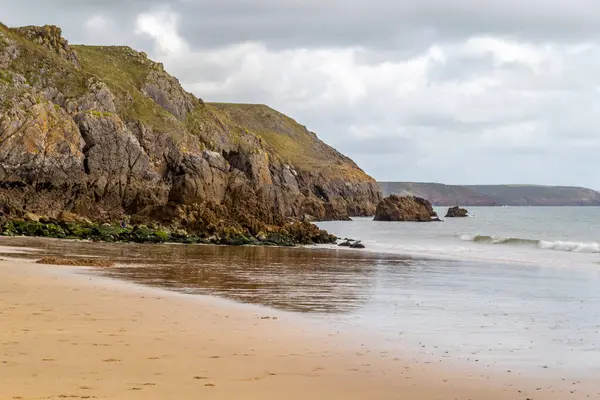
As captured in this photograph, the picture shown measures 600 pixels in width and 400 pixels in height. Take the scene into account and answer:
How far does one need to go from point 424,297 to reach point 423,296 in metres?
0.20

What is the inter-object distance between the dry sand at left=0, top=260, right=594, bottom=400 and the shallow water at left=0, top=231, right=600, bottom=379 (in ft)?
3.39

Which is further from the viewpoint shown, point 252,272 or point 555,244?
point 555,244

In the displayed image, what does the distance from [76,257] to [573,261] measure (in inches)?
853

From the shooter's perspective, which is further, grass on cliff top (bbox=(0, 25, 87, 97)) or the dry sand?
grass on cliff top (bbox=(0, 25, 87, 97))

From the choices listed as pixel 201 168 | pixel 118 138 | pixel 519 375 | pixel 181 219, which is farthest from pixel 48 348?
pixel 201 168

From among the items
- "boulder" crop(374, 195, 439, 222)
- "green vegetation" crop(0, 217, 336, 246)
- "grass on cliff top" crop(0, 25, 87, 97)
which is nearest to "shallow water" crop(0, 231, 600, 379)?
"green vegetation" crop(0, 217, 336, 246)

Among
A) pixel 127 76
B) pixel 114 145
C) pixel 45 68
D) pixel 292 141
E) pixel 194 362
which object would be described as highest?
pixel 292 141

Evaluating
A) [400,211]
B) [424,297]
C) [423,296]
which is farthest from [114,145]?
[400,211]

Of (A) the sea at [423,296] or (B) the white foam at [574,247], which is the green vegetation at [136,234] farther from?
(B) the white foam at [574,247]

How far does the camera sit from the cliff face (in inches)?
1934

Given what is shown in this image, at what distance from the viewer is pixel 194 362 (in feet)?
28.3

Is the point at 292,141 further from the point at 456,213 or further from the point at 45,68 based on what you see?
the point at 45,68

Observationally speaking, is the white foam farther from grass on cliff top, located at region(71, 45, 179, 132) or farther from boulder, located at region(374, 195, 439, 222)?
boulder, located at region(374, 195, 439, 222)

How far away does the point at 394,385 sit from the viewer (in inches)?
314
